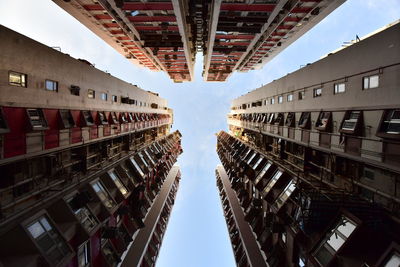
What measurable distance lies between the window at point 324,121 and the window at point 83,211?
18031mm

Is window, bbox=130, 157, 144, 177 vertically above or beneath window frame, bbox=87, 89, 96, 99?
beneath

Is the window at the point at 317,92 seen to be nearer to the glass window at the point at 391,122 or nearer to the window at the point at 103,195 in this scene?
the glass window at the point at 391,122


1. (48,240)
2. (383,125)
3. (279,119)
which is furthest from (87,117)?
(383,125)

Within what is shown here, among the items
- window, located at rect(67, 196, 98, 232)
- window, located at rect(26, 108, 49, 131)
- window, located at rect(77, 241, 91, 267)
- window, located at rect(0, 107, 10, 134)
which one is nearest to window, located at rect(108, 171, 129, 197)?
window, located at rect(67, 196, 98, 232)

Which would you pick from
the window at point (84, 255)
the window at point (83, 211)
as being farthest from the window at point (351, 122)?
the window at point (84, 255)

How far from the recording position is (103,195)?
758 inches

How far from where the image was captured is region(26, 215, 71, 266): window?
11.3 meters

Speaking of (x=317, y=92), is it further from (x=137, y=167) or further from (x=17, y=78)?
(x=137, y=167)

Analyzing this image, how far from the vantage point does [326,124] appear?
16062mm

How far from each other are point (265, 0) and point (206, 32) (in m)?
10.6

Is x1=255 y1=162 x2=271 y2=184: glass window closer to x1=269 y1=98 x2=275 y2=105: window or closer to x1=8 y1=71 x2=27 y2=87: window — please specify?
x1=269 y1=98 x2=275 y2=105: window

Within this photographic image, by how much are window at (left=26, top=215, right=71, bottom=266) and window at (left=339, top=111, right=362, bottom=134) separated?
17988 millimetres

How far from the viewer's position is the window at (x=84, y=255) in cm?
1482

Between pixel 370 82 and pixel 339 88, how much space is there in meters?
2.93
